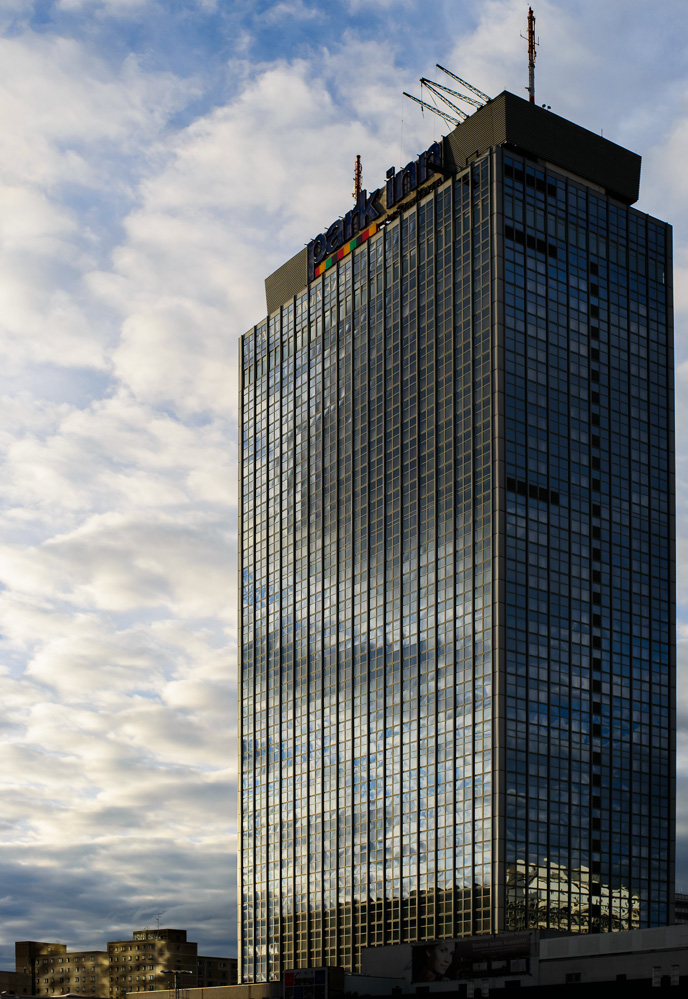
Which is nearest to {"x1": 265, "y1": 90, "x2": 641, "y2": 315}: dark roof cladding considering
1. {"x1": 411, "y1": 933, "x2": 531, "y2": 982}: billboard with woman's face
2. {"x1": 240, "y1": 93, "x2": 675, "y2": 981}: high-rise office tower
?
{"x1": 240, "y1": 93, "x2": 675, "y2": 981}: high-rise office tower

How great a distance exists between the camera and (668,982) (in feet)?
409

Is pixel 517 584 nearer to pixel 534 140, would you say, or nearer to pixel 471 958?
pixel 471 958

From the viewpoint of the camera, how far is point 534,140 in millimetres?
190125

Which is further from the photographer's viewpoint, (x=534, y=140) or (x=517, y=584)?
(x=534, y=140)

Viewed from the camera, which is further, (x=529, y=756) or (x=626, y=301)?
(x=626, y=301)

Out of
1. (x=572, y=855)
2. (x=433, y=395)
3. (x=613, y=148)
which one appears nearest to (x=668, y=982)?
(x=572, y=855)

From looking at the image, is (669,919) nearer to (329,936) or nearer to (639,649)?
(639,649)

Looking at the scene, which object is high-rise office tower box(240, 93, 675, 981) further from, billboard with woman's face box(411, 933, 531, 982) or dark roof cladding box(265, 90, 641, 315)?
billboard with woman's face box(411, 933, 531, 982)

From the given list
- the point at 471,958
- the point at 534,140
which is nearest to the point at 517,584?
the point at 471,958

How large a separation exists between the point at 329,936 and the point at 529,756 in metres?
48.3

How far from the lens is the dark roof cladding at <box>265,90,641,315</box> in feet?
620

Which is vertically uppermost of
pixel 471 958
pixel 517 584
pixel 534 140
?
pixel 534 140

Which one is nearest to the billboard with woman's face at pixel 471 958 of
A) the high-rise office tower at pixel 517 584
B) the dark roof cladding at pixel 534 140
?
the high-rise office tower at pixel 517 584

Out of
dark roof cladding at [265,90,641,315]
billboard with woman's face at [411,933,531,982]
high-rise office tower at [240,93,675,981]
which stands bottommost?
billboard with woman's face at [411,933,531,982]
